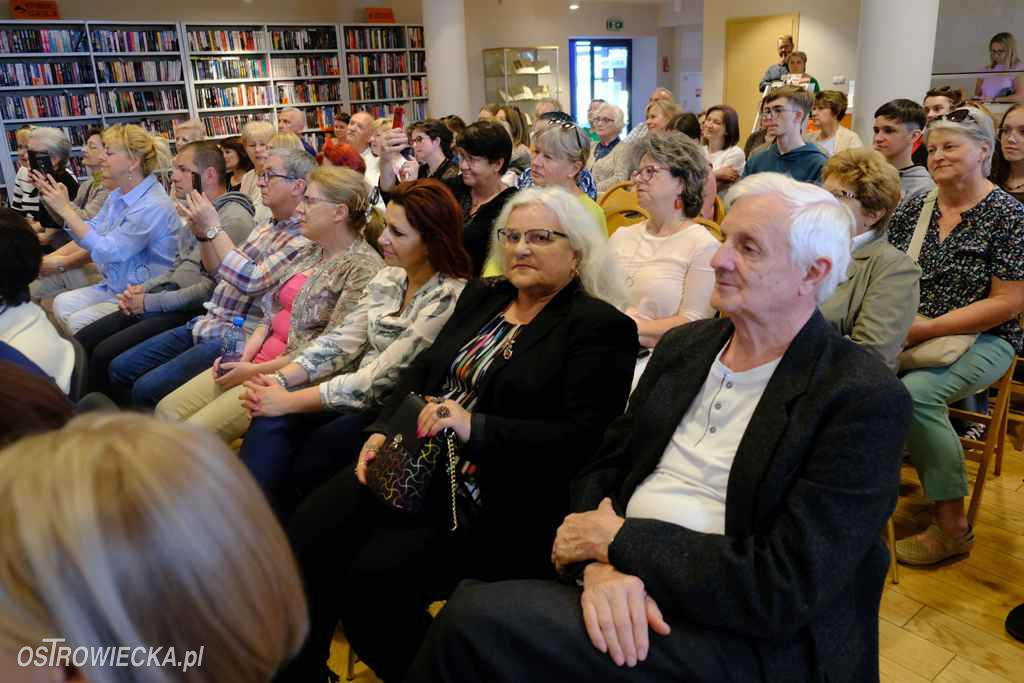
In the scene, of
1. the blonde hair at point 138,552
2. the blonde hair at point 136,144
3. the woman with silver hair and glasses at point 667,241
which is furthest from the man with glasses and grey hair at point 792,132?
the blonde hair at point 138,552

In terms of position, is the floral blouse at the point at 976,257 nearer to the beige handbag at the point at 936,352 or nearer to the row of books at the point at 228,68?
the beige handbag at the point at 936,352

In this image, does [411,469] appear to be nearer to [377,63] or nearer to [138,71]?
[138,71]

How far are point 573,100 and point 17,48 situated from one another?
807 cm

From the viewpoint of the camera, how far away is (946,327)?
8.21 feet

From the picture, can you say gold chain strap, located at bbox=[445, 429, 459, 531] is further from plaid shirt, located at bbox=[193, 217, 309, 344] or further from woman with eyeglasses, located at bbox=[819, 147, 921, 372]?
plaid shirt, located at bbox=[193, 217, 309, 344]

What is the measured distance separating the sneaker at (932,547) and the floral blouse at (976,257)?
703mm

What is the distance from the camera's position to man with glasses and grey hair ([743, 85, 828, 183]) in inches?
157

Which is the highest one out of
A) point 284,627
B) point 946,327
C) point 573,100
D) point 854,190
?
point 573,100

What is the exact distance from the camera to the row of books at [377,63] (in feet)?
31.9

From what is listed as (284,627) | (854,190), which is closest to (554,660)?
(284,627)

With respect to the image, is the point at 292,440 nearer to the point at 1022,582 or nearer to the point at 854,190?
the point at 854,190

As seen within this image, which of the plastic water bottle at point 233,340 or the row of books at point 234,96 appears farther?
the row of books at point 234,96

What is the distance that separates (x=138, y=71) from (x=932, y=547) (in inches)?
343

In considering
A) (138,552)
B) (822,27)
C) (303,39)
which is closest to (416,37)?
(303,39)
